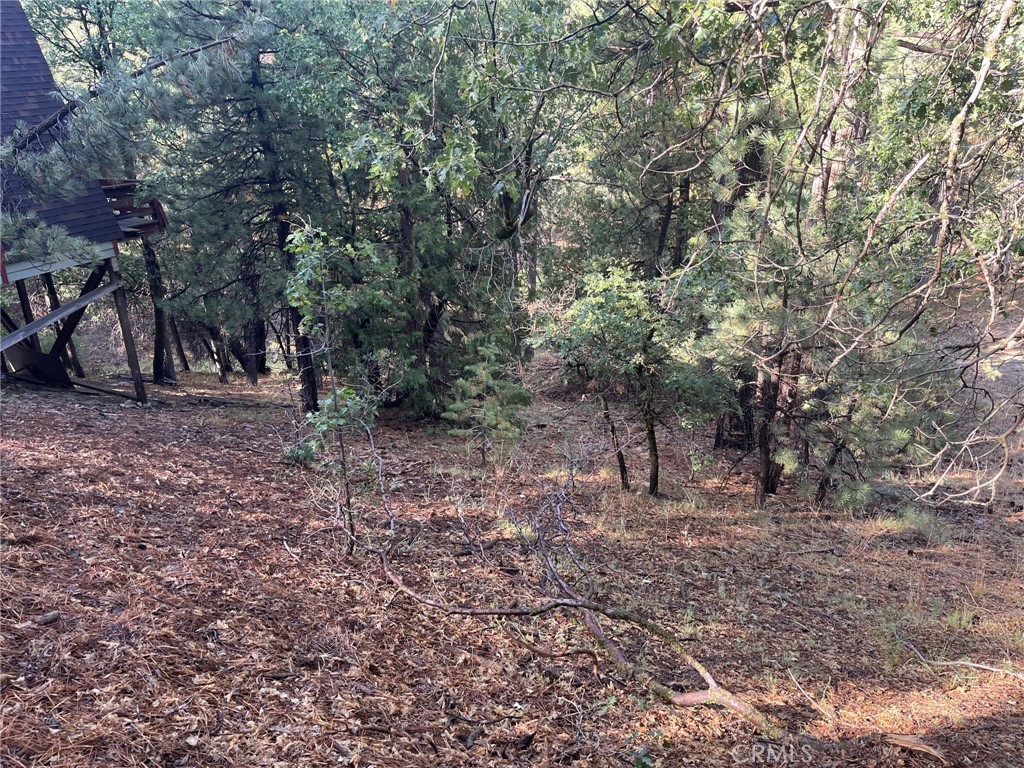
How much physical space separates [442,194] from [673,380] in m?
5.92

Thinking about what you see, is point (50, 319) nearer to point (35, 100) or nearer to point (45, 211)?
point (45, 211)

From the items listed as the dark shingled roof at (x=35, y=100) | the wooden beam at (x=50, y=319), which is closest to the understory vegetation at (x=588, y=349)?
the dark shingled roof at (x=35, y=100)

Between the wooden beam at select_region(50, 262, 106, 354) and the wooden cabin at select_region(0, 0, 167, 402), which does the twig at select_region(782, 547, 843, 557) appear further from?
the wooden beam at select_region(50, 262, 106, 354)

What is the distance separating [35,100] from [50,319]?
11.4 ft

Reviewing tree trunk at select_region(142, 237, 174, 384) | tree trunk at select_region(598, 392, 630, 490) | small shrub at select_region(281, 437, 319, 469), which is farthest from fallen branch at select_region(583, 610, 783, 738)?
tree trunk at select_region(142, 237, 174, 384)

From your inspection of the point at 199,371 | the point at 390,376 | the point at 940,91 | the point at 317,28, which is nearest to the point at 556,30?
the point at 940,91

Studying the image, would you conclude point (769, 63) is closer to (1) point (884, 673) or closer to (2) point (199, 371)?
(1) point (884, 673)

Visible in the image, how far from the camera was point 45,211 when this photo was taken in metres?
9.95

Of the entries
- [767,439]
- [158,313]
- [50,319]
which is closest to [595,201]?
[767,439]

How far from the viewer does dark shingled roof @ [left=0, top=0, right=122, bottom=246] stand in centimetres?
985

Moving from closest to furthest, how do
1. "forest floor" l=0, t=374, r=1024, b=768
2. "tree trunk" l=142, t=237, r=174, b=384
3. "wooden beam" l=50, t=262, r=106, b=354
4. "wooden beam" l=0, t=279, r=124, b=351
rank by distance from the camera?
"forest floor" l=0, t=374, r=1024, b=768 < "wooden beam" l=0, t=279, r=124, b=351 < "wooden beam" l=50, t=262, r=106, b=354 < "tree trunk" l=142, t=237, r=174, b=384

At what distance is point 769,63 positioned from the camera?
4535 millimetres

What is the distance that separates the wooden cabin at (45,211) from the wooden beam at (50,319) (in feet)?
0.04

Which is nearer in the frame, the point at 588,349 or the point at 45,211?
the point at 588,349
